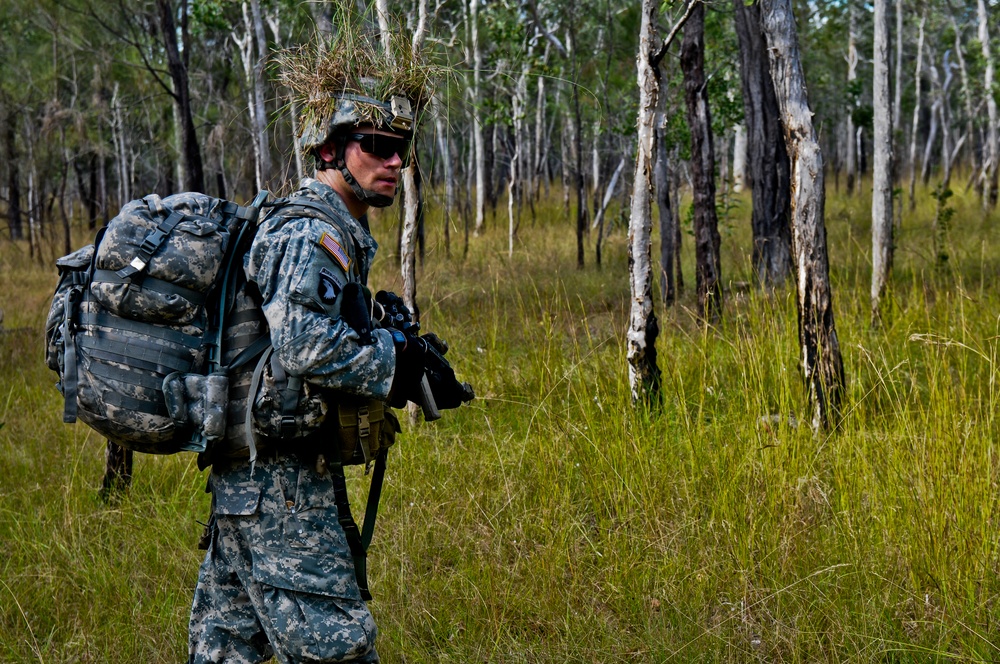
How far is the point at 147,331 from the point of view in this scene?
2.09m

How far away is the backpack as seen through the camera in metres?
2.05

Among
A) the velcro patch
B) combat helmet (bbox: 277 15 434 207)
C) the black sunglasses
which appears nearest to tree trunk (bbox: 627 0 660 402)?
combat helmet (bbox: 277 15 434 207)

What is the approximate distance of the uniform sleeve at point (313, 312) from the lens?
2.00 metres

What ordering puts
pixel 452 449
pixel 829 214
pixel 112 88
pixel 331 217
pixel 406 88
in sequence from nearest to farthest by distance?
pixel 331 217, pixel 406 88, pixel 452 449, pixel 829 214, pixel 112 88

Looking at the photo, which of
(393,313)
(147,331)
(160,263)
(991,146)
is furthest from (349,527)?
(991,146)

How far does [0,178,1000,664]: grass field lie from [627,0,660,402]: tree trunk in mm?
109

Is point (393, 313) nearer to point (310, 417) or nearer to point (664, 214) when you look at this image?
point (310, 417)

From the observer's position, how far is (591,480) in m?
3.61

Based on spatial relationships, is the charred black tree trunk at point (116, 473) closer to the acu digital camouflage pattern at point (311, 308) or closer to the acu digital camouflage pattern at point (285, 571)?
the acu digital camouflage pattern at point (285, 571)

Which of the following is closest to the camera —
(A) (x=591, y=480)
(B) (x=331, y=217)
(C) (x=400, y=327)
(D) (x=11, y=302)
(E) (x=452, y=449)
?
(B) (x=331, y=217)

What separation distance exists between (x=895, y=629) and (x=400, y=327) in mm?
1711

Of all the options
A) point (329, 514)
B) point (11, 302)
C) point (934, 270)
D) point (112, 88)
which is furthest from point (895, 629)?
point (112, 88)

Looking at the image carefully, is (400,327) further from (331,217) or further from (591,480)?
(591,480)

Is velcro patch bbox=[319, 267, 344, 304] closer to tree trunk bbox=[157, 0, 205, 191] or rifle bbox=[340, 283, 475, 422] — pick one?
rifle bbox=[340, 283, 475, 422]
